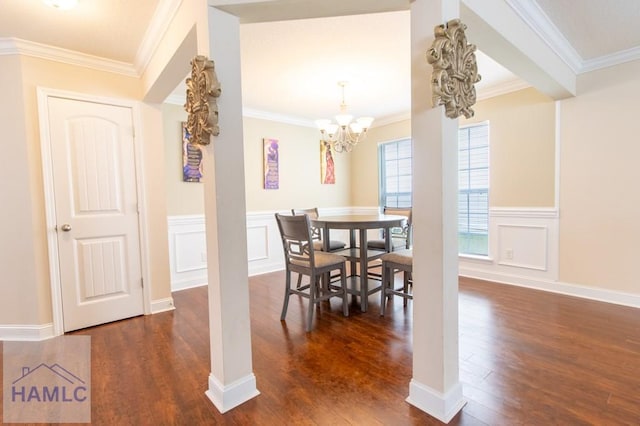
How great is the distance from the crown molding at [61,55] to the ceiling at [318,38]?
0.04 feet

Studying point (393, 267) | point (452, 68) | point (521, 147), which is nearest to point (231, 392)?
point (393, 267)

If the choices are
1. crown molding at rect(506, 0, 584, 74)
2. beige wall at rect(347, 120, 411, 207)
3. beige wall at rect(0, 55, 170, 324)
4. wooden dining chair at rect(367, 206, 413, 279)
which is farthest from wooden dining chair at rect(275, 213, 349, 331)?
beige wall at rect(347, 120, 411, 207)

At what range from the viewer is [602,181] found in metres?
Answer: 2.97

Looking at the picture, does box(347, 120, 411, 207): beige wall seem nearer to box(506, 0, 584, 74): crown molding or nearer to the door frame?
box(506, 0, 584, 74): crown molding

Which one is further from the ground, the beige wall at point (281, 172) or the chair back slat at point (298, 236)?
the beige wall at point (281, 172)


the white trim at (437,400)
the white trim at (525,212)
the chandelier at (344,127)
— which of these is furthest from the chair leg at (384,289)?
the white trim at (525,212)

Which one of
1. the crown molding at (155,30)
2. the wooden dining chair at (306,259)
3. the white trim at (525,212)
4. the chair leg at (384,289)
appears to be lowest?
the chair leg at (384,289)

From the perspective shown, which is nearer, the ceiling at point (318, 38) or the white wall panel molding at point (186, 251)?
the ceiling at point (318, 38)

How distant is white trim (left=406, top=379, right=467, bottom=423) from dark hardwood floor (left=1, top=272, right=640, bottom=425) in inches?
1.3

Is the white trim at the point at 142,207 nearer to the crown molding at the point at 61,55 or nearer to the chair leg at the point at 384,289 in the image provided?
the crown molding at the point at 61,55

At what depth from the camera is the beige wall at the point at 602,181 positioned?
2.81m

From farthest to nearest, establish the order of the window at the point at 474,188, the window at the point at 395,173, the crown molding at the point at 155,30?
the window at the point at 395,173, the window at the point at 474,188, the crown molding at the point at 155,30

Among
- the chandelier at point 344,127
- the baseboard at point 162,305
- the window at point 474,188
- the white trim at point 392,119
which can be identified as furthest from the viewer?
the white trim at point 392,119

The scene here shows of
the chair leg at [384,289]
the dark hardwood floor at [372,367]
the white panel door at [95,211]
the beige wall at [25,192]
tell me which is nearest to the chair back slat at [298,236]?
the dark hardwood floor at [372,367]
